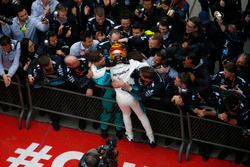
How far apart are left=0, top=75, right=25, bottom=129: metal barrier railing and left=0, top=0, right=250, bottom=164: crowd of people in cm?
24

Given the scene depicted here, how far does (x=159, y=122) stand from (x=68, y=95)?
1.60m

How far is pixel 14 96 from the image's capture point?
8.44 metres

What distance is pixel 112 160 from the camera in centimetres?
604

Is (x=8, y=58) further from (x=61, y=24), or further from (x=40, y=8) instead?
(x=40, y=8)

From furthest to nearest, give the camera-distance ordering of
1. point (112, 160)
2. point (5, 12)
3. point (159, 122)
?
point (5, 12) → point (159, 122) → point (112, 160)

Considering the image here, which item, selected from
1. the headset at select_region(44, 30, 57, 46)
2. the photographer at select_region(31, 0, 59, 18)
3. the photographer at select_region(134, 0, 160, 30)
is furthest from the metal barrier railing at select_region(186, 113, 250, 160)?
the photographer at select_region(31, 0, 59, 18)

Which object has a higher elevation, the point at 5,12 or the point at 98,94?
the point at 5,12

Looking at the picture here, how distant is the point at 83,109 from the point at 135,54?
1329 millimetres

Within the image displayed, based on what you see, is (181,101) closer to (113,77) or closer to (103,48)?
(113,77)

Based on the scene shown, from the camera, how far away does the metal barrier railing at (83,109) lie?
25.3 feet

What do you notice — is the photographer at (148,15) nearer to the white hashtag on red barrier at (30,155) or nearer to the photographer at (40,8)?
the photographer at (40,8)

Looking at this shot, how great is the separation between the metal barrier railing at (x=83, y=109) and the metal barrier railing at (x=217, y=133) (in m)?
0.22

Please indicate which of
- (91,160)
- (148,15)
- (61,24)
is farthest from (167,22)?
(91,160)

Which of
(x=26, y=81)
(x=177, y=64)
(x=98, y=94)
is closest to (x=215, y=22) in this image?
(x=177, y=64)
